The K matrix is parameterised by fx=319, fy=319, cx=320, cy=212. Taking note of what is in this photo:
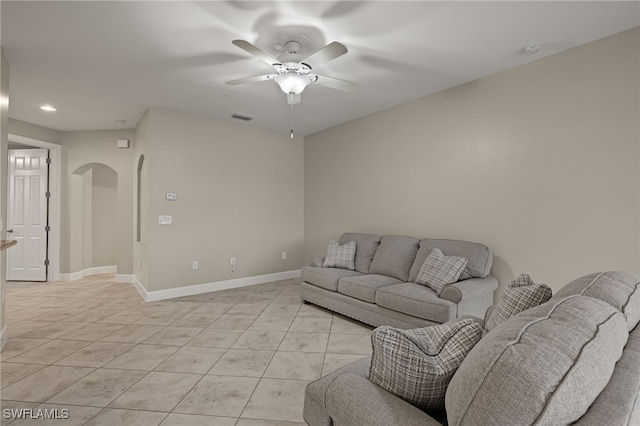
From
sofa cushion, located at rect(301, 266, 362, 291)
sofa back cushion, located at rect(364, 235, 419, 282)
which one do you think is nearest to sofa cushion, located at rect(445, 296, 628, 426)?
sofa back cushion, located at rect(364, 235, 419, 282)

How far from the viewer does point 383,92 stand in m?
3.96

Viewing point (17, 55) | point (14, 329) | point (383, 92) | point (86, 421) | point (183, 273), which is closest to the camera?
point (86, 421)

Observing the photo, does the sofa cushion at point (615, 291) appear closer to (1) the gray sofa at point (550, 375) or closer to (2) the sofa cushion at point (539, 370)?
(1) the gray sofa at point (550, 375)

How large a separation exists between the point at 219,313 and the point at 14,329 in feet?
6.88

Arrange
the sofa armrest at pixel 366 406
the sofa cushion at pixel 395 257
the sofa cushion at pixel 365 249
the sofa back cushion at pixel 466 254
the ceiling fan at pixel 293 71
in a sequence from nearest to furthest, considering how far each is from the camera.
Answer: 1. the sofa armrest at pixel 366 406
2. the ceiling fan at pixel 293 71
3. the sofa back cushion at pixel 466 254
4. the sofa cushion at pixel 395 257
5. the sofa cushion at pixel 365 249

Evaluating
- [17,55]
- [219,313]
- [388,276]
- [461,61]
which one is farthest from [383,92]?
[17,55]

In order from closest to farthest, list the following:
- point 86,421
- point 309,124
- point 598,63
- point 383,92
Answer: point 86,421 → point 598,63 → point 383,92 → point 309,124

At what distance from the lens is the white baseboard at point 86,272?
5.87 metres

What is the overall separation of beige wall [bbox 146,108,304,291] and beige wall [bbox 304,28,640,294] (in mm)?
1829

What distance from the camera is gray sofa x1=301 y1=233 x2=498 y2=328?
297 centimetres

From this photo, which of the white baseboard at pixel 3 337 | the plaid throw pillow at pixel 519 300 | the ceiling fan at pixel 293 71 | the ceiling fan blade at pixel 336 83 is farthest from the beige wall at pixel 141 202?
the plaid throw pillow at pixel 519 300

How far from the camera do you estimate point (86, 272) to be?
6312 mm

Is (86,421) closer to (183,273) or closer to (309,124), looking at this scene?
(183,273)

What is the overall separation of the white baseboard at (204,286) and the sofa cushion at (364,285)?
219 cm
